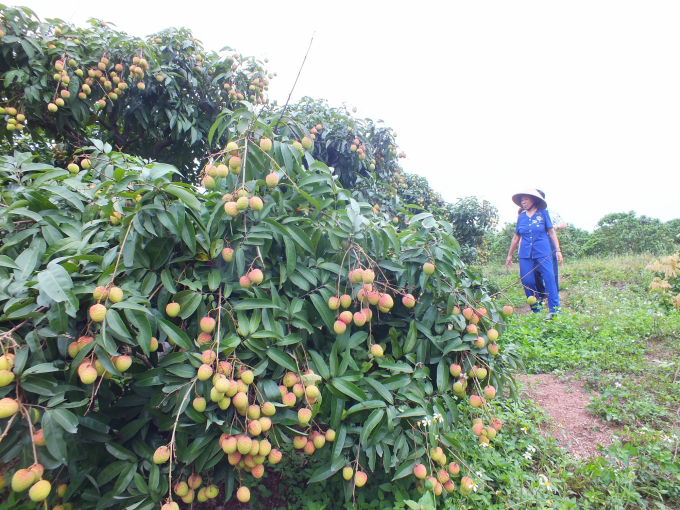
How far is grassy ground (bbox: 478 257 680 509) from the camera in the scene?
138 centimetres

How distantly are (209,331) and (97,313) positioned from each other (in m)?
0.30

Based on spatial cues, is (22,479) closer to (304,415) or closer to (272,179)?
(304,415)

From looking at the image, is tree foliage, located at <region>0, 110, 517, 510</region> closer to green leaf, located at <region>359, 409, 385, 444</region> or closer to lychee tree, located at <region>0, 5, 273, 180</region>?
green leaf, located at <region>359, 409, 385, 444</region>

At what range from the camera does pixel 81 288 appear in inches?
34.4

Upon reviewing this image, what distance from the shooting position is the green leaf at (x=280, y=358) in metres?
1.07

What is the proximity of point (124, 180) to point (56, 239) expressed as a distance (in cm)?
28

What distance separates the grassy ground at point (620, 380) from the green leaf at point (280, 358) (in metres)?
1.12

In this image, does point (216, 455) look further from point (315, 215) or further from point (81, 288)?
point (315, 215)

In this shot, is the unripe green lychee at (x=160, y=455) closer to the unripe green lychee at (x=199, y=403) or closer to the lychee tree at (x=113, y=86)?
the unripe green lychee at (x=199, y=403)

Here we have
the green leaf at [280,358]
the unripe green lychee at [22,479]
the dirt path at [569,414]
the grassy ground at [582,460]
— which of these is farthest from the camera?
the dirt path at [569,414]

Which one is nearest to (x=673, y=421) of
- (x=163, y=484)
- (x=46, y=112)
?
(x=163, y=484)

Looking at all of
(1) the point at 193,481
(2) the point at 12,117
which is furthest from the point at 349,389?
(2) the point at 12,117

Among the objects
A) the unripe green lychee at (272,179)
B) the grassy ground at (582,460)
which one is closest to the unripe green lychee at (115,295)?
the unripe green lychee at (272,179)

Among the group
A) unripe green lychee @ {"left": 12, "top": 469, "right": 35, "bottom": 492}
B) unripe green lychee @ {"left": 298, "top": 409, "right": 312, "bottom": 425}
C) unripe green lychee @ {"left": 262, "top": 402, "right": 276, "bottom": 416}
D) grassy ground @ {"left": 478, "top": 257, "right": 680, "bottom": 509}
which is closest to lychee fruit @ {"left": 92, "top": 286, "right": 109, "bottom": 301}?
unripe green lychee @ {"left": 12, "top": 469, "right": 35, "bottom": 492}
